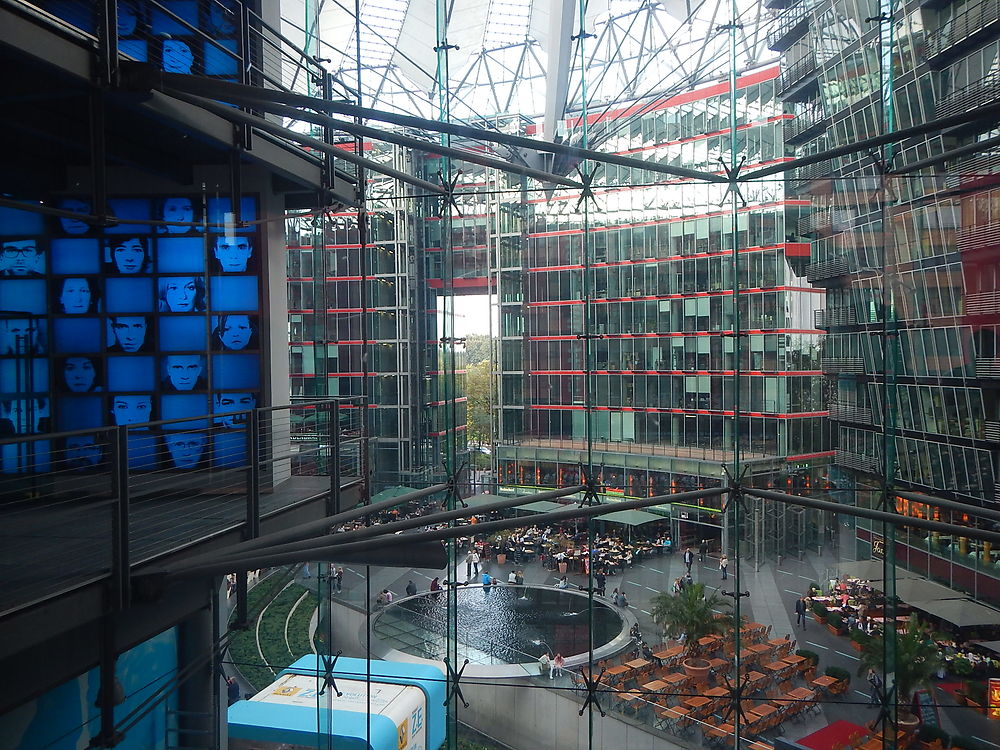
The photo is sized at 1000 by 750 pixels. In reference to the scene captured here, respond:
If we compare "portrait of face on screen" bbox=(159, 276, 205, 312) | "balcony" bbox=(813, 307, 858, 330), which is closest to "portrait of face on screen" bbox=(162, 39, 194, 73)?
"portrait of face on screen" bbox=(159, 276, 205, 312)

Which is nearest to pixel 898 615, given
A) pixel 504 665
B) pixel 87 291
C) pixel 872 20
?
pixel 504 665

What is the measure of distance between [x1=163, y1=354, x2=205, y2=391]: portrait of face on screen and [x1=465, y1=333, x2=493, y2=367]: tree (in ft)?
2.83

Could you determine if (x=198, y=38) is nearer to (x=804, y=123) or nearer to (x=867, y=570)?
(x=804, y=123)

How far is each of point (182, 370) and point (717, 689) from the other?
1.91 m

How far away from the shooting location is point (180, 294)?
2422 millimetres

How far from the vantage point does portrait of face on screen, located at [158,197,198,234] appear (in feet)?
7.95

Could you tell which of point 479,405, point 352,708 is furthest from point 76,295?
point 352,708

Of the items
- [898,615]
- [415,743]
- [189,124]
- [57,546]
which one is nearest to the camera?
[57,546]

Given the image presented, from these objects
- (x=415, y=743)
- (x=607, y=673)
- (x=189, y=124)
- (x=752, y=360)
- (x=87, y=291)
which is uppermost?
(x=189, y=124)

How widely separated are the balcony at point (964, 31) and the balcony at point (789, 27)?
393 mm

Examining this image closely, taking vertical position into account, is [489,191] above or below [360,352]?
above

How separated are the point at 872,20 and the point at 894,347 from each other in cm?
98

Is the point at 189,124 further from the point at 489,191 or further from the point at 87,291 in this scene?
the point at 489,191

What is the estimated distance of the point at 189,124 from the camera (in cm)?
183
